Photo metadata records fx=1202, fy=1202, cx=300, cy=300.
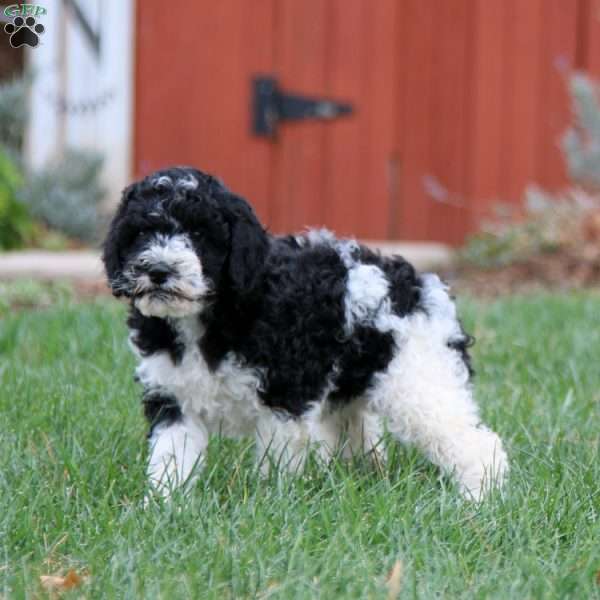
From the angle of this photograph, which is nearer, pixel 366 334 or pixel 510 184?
pixel 366 334

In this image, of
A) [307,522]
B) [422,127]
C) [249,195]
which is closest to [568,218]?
[422,127]

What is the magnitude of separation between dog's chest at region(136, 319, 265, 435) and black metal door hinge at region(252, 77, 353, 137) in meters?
6.60

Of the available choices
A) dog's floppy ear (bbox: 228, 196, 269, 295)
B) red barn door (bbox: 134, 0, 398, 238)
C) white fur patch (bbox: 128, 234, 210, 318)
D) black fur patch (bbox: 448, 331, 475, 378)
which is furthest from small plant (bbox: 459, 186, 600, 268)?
white fur patch (bbox: 128, 234, 210, 318)

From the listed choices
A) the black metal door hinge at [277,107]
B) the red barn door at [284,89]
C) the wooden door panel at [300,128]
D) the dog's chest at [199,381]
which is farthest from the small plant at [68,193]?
the dog's chest at [199,381]

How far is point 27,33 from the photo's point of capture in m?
10.2

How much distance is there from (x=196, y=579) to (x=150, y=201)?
140 cm

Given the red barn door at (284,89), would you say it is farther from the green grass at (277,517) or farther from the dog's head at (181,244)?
the dog's head at (181,244)

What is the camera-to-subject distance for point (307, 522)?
3.54 meters

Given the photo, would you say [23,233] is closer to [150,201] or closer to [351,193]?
[351,193]

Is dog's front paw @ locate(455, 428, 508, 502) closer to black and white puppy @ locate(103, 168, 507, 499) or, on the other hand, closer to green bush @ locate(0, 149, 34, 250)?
black and white puppy @ locate(103, 168, 507, 499)

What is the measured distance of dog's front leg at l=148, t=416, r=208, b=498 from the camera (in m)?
3.92

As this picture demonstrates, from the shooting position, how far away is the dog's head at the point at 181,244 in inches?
151

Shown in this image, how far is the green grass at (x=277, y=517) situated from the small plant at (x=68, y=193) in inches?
183

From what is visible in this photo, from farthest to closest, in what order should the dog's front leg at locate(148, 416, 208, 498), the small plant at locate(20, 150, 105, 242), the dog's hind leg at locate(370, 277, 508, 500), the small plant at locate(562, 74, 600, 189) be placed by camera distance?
the small plant at locate(562, 74, 600, 189) < the small plant at locate(20, 150, 105, 242) < the dog's hind leg at locate(370, 277, 508, 500) < the dog's front leg at locate(148, 416, 208, 498)
